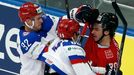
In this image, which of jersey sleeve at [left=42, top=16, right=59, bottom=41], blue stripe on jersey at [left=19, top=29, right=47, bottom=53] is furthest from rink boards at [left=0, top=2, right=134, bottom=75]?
blue stripe on jersey at [left=19, top=29, right=47, bottom=53]

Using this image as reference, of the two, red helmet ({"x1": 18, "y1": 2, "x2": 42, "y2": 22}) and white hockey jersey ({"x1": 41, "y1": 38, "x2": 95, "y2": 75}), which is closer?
white hockey jersey ({"x1": 41, "y1": 38, "x2": 95, "y2": 75})

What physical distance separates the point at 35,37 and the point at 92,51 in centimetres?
42

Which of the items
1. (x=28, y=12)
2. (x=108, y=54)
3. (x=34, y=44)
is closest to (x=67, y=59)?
(x=108, y=54)

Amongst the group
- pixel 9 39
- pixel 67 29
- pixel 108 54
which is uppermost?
pixel 67 29

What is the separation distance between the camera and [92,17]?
390 centimetres

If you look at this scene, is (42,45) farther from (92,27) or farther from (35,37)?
(92,27)

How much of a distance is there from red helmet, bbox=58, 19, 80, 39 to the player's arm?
101 mm

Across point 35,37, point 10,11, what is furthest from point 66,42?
point 10,11

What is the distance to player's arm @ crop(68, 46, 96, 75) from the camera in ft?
12.0

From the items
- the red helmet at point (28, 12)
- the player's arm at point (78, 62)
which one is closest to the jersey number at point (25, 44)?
the red helmet at point (28, 12)

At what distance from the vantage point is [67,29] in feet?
12.3

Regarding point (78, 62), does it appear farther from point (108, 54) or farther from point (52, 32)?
point (52, 32)

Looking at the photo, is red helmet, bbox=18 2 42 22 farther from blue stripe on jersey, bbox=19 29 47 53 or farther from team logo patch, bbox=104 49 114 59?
team logo patch, bbox=104 49 114 59

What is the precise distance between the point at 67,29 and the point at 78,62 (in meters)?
0.23
